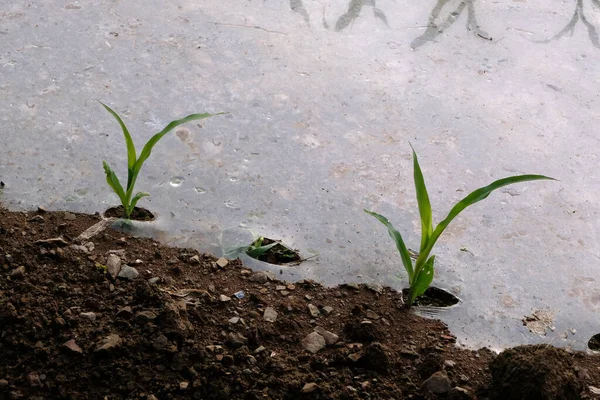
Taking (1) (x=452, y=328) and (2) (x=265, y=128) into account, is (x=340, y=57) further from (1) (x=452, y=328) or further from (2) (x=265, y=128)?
(1) (x=452, y=328)

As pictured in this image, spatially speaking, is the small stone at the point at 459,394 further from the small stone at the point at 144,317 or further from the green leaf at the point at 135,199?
the green leaf at the point at 135,199

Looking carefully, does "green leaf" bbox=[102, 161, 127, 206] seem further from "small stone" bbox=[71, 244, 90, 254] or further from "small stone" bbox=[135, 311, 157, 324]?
"small stone" bbox=[135, 311, 157, 324]

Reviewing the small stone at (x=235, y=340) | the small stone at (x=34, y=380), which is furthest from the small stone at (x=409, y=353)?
the small stone at (x=34, y=380)

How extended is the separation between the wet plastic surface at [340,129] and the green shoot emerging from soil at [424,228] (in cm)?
15

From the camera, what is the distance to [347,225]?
2.29 m

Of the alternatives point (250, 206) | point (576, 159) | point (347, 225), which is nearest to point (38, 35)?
point (250, 206)

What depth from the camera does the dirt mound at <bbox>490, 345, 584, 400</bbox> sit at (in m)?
1.65

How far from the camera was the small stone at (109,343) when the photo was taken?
1706 millimetres

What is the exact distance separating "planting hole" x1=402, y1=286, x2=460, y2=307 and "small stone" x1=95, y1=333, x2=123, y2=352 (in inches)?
30.4

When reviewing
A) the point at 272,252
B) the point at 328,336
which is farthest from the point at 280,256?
the point at 328,336

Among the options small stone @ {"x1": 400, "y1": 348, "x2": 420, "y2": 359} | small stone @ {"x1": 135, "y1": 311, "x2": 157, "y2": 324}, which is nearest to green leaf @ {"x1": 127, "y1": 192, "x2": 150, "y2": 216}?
small stone @ {"x1": 135, "y1": 311, "x2": 157, "y2": 324}

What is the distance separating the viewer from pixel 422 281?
1.95m

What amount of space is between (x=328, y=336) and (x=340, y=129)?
0.97 meters

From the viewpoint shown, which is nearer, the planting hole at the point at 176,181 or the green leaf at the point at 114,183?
the green leaf at the point at 114,183
